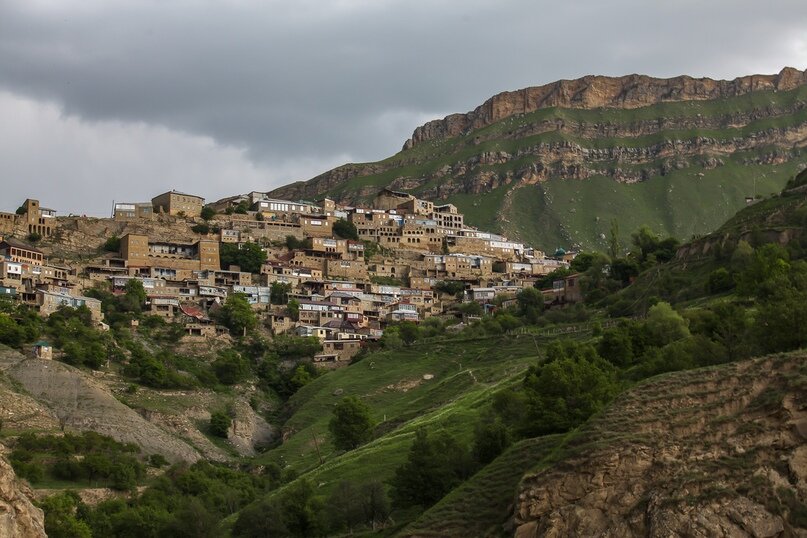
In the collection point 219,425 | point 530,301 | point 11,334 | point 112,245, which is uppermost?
point 112,245

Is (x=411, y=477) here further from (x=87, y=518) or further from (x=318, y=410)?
(x=318, y=410)

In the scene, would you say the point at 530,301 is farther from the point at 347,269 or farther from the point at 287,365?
the point at 347,269

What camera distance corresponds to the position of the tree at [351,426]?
8094 centimetres

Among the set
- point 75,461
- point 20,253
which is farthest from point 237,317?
point 75,461

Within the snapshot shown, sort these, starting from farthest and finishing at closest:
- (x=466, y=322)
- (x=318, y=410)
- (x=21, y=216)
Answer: (x=21, y=216) → (x=466, y=322) → (x=318, y=410)

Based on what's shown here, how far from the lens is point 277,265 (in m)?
143

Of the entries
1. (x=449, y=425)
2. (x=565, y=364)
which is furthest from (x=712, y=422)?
(x=449, y=425)

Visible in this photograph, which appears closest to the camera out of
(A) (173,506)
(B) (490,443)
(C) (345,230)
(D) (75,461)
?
(B) (490,443)

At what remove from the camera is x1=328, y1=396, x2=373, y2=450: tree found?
80.9m

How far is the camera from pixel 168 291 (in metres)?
130

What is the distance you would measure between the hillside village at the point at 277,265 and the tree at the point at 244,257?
0.28 meters

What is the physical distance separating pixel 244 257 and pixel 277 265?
4.19 metres

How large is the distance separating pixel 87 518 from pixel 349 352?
171ft

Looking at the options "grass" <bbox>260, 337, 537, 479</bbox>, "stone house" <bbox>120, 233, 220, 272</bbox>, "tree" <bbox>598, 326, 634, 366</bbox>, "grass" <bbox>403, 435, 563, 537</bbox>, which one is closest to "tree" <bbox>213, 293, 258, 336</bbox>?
"stone house" <bbox>120, 233, 220, 272</bbox>
